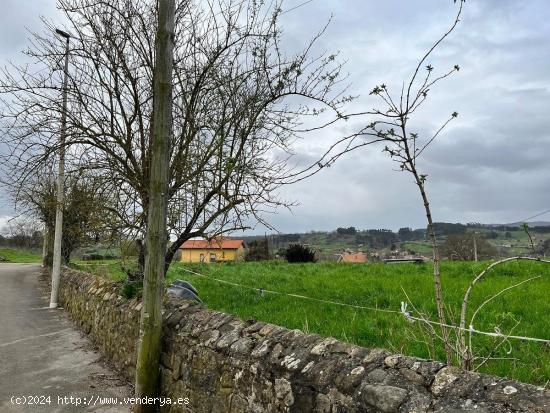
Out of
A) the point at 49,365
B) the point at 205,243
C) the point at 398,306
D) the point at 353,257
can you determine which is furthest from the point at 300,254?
the point at 49,365

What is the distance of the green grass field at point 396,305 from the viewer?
16.8 feet

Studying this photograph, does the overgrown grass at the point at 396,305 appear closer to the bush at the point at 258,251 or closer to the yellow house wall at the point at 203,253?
the yellow house wall at the point at 203,253

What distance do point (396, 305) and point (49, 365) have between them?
19.4 ft

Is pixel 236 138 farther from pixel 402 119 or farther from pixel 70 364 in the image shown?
pixel 402 119

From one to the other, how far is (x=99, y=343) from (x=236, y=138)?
4565mm

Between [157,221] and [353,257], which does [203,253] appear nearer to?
[157,221]

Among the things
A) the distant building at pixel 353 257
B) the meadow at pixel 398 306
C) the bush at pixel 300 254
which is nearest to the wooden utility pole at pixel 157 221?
the meadow at pixel 398 306

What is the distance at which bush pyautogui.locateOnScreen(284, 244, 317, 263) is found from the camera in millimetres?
26406

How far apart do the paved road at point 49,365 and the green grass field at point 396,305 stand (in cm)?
226

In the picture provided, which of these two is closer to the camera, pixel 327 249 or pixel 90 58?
pixel 90 58

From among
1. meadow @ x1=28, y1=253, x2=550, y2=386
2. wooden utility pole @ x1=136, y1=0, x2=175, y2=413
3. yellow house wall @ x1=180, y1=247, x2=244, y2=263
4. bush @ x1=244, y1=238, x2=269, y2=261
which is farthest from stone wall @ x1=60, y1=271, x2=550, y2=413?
bush @ x1=244, y1=238, x2=269, y2=261

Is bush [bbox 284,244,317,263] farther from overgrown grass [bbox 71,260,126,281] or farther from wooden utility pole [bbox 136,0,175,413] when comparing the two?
wooden utility pole [bbox 136,0,175,413]

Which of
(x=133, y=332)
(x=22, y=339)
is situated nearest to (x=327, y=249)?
(x=22, y=339)

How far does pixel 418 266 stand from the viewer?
46.0 ft
